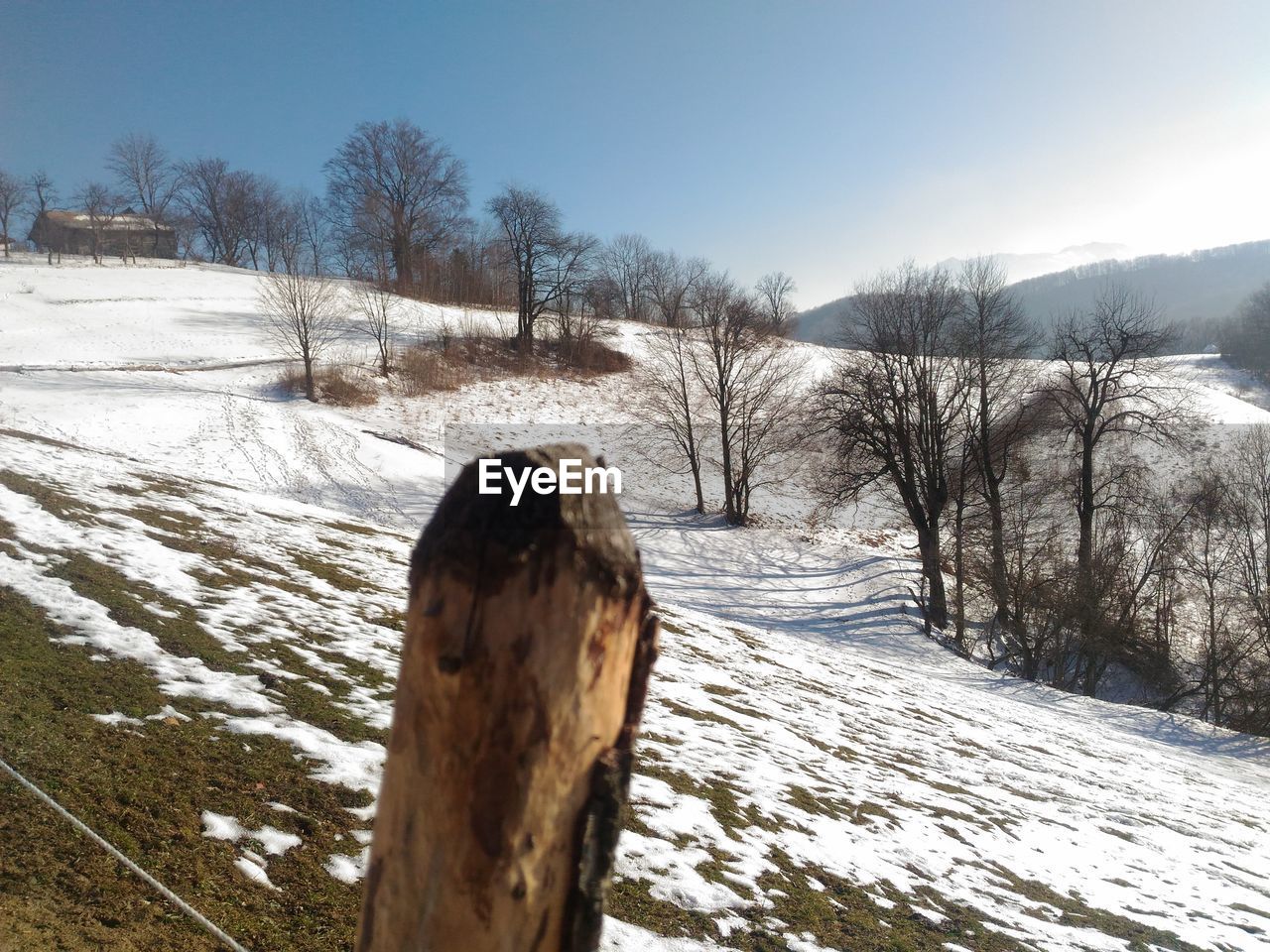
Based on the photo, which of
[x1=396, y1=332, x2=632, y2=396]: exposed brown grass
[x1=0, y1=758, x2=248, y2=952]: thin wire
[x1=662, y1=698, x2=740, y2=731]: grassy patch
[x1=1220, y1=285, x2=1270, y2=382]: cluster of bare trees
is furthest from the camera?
[x1=1220, y1=285, x2=1270, y2=382]: cluster of bare trees

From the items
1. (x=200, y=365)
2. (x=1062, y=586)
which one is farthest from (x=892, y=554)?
(x=200, y=365)

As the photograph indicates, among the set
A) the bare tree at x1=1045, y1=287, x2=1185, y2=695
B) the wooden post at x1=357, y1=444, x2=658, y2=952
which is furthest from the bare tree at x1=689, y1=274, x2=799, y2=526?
the wooden post at x1=357, y1=444, x2=658, y2=952

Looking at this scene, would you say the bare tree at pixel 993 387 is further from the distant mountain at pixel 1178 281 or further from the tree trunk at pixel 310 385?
the distant mountain at pixel 1178 281

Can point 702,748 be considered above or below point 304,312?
below

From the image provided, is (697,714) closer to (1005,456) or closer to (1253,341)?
(1005,456)

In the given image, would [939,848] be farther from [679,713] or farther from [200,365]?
[200,365]

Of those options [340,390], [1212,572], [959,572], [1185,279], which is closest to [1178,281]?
[1185,279]

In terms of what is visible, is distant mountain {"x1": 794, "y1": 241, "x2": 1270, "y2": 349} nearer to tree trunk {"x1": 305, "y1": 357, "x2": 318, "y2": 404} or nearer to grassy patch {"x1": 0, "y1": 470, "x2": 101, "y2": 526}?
tree trunk {"x1": 305, "y1": 357, "x2": 318, "y2": 404}
